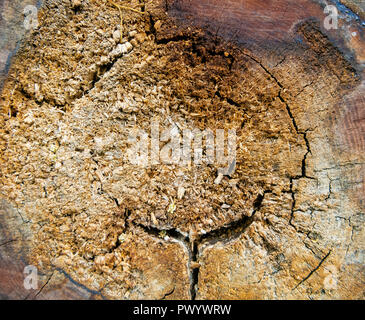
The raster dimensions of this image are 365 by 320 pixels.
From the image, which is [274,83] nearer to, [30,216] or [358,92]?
[358,92]

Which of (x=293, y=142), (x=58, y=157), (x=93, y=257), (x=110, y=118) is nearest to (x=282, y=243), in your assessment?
(x=293, y=142)

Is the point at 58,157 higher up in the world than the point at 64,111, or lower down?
lower down

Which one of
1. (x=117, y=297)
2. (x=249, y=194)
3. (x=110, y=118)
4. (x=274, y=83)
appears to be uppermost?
(x=274, y=83)

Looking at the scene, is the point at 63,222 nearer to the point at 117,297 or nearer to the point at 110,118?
the point at 117,297

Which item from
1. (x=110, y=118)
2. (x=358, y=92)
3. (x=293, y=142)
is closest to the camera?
(x=358, y=92)

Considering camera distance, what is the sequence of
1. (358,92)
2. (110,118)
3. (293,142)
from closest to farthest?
(358,92), (293,142), (110,118)

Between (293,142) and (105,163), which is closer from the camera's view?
(293,142)
